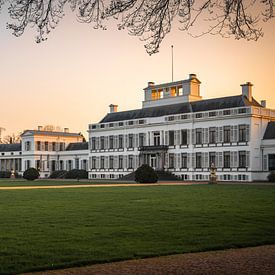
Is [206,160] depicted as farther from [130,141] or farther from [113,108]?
[113,108]

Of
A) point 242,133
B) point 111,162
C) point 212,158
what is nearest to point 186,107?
point 212,158

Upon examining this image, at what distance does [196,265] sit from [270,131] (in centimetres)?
4523

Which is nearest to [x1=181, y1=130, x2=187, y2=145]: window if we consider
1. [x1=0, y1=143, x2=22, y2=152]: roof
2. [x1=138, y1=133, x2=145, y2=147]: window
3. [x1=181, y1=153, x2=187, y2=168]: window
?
[x1=181, y1=153, x2=187, y2=168]: window

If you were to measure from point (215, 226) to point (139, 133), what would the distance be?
50410 mm

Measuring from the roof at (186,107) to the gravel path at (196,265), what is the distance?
147 feet

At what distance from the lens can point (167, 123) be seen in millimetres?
59719

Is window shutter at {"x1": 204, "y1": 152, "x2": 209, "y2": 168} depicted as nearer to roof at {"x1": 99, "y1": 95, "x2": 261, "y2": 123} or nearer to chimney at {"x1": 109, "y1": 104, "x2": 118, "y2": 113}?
roof at {"x1": 99, "y1": 95, "x2": 261, "y2": 123}

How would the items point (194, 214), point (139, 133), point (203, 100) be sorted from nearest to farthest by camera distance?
1. point (194, 214)
2. point (203, 100)
3. point (139, 133)

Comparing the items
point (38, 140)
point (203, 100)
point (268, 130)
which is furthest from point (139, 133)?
point (38, 140)

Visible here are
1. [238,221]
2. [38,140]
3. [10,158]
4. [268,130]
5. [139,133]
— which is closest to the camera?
[238,221]

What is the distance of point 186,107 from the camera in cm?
5919

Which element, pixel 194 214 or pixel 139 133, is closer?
pixel 194 214

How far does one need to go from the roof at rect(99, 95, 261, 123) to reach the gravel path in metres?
44.7

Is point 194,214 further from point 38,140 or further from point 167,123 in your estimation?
point 38,140
